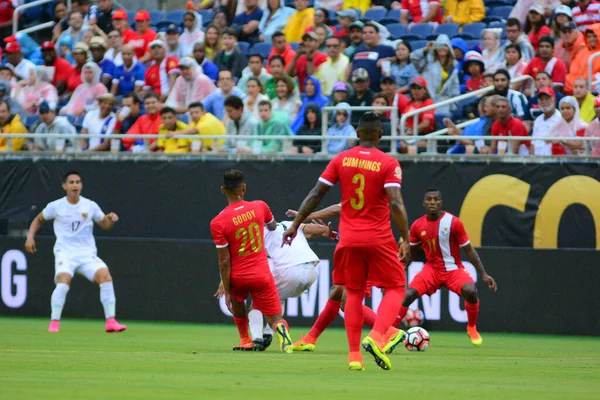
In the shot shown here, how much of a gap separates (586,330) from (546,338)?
0.74 m

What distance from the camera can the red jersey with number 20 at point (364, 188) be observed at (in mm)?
9773

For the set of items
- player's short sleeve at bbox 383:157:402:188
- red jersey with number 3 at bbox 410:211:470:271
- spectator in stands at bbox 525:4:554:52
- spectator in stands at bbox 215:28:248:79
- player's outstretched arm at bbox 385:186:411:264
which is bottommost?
red jersey with number 3 at bbox 410:211:470:271

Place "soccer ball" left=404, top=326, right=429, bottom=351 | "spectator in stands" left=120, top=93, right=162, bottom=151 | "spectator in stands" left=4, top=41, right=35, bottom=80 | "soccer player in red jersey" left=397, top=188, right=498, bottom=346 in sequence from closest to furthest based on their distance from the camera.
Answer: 1. "soccer ball" left=404, top=326, right=429, bottom=351
2. "soccer player in red jersey" left=397, top=188, right=498, bottom=346
3. "spectator in stands" left=120, top=93, right=162, bottom=151
4. "spectator in stands" left=4, top=41, right=35, bottom=80

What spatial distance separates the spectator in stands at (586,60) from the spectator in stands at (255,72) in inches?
200

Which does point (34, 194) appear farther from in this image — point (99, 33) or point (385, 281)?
point (385, 281)

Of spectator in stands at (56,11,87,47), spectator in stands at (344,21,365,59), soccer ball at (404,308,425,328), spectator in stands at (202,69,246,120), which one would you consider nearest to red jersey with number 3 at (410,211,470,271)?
soccer ball at (404,308,425,328)

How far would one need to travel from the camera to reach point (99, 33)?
2378cm

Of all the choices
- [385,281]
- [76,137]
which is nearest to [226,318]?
[76,137]

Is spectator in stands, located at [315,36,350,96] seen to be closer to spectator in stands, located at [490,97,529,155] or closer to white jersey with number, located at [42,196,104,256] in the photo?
spectator in stands, located at [490,97,529,155]

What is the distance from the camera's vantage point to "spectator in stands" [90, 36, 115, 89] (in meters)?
22.5

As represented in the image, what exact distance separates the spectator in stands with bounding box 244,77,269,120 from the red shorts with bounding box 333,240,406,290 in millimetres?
9558

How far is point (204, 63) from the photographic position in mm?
21484

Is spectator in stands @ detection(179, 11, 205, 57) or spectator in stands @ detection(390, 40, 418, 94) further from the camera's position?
spectator in stands @ detection(179, 11, 205, 57)

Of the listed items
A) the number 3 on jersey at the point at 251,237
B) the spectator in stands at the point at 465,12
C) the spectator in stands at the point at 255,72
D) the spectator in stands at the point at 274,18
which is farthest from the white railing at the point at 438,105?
the number 3 on jersey at the point at 251,237
